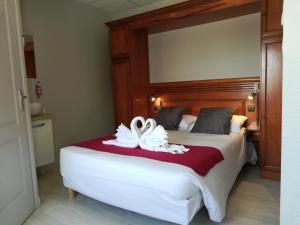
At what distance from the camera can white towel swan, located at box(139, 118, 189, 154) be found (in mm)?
2145

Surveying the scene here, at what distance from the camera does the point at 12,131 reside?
1.97 m

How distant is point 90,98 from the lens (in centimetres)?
410

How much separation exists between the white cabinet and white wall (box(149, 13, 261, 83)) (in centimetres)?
196

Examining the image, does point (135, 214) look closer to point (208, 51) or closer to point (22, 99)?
point (22, 99)

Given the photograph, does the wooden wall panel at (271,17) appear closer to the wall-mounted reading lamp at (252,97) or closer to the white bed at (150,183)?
the wall-mounted reading lamp at (252,97)

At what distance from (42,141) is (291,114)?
279cm

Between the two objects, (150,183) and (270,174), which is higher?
(150,183)

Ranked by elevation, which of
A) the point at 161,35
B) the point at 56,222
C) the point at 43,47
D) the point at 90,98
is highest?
the point at 161,35

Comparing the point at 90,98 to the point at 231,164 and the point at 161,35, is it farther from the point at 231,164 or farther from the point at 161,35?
the point at 231,164

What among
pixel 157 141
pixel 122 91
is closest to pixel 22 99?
pixel 157 141

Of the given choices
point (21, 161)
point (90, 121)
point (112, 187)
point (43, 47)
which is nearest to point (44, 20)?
point (43, 47)

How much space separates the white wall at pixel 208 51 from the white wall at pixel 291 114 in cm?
207

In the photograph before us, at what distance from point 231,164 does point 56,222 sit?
70.5 inches

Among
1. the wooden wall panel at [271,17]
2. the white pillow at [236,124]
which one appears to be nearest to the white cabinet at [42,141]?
the white pillow at [236,124]
